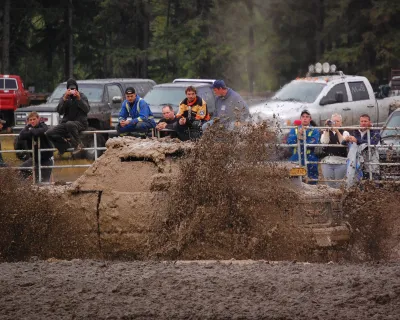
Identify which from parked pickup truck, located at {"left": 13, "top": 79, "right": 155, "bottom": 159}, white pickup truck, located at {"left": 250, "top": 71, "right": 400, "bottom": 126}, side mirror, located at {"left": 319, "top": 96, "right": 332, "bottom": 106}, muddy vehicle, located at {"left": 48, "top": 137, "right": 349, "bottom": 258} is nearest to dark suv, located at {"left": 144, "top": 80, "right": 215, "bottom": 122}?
parked pickup truck, located at {"left": 13, "top": 79, "right": 155, "bottom": 159}

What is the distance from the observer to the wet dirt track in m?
7.24

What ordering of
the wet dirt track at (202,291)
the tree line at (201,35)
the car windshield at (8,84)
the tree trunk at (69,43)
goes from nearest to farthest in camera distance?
1. the wet dirt track at (202,291)
2. the car windshield at (8,84)
3. the tree line at (201,35)
4. the tree trunk at (69,43)

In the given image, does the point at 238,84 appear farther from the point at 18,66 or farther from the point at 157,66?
the point at 18,66

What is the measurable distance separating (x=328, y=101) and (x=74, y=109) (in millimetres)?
8211

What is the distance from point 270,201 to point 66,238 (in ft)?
7.82

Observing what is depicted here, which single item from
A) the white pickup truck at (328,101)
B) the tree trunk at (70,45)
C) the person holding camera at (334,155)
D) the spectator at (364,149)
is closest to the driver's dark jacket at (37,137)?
the person holding camera at (334,155)

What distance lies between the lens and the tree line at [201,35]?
4262 centimetres

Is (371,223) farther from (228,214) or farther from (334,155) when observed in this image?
(334,155)

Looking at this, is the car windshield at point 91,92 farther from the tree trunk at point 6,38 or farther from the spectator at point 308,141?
the tree trunk at point 6,38

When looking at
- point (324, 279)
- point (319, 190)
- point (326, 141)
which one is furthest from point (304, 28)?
point (324, 279)

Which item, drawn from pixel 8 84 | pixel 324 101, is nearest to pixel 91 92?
pixel 324 101

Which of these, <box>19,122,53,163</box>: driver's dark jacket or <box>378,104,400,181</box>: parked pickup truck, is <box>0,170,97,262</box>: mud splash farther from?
<box>378,104,400,181</box>: parked pickup truck

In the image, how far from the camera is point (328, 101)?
22.2 m

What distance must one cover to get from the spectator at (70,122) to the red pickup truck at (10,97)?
65.1 ft
